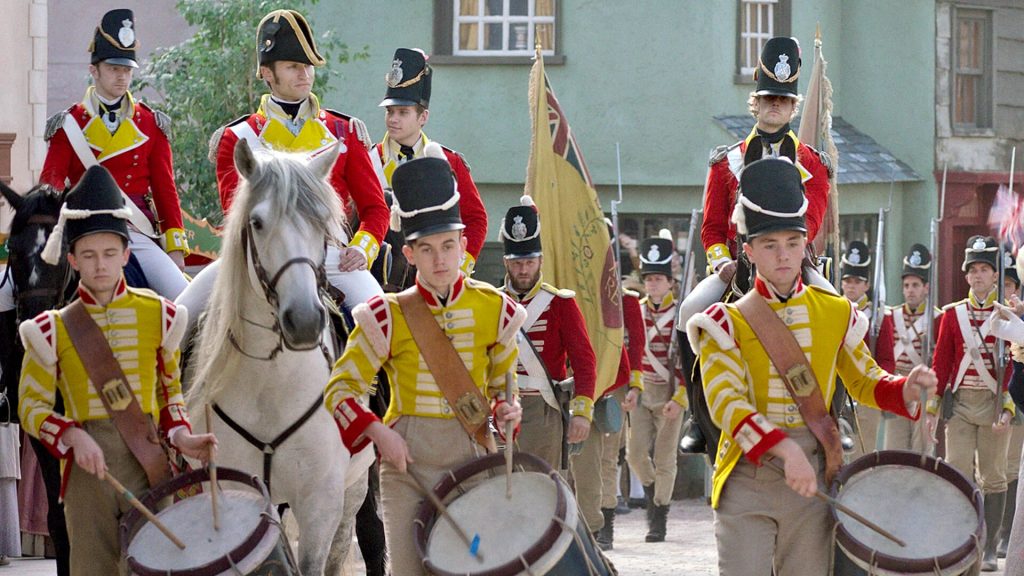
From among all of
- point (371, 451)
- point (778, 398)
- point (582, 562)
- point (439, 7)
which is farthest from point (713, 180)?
point (439, 7)

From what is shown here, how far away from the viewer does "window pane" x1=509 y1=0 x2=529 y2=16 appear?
22.8 metres

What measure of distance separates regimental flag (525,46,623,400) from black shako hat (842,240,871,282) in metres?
5.18

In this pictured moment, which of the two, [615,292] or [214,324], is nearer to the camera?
[214,324]

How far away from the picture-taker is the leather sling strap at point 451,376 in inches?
265

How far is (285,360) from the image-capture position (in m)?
7.48

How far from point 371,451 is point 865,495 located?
262 cm

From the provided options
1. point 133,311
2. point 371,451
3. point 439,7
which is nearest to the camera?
point 133,311

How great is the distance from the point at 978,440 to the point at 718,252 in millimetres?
6583

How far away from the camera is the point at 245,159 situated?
7305 mm

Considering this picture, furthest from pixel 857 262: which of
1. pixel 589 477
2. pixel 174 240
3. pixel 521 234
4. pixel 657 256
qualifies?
pixel 174 240

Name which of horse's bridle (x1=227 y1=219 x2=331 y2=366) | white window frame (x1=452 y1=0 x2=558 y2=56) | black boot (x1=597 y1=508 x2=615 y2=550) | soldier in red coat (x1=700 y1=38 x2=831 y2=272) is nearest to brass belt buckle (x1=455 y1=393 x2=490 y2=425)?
horse's bridle (x1=227 y1=219 x2=331 y2=366)

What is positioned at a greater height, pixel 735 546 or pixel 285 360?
pixel 285 360

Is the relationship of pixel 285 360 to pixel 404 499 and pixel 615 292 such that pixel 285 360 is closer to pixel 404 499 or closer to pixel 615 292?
pixel 404 499

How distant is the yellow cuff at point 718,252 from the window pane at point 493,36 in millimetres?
13588
